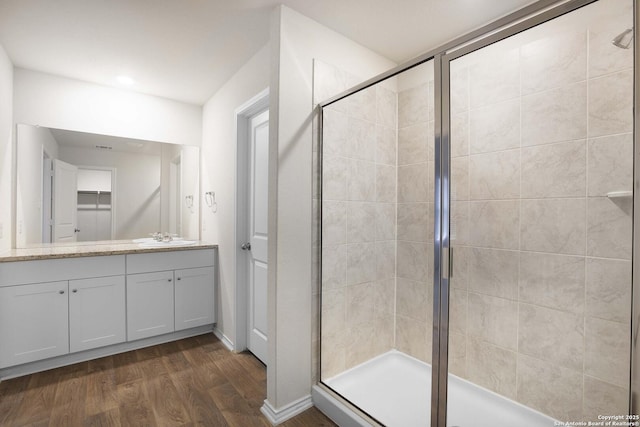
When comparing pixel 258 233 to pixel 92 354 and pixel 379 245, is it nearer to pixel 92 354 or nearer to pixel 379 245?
pixel 379 245

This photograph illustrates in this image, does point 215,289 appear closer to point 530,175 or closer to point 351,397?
point 351,397

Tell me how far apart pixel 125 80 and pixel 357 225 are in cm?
246

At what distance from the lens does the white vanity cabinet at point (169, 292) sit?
2.66 metres

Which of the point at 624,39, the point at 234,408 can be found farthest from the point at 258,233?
the point at 624,39

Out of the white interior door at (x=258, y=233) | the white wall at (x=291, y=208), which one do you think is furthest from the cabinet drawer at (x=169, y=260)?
the white wall at (x=291, y=208)

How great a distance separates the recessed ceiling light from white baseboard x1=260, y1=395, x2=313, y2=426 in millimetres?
2855

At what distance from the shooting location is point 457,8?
1.79 metres

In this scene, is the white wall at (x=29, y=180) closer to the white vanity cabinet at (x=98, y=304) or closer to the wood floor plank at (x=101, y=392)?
the white vanity cabinet at (x=98, y=304)

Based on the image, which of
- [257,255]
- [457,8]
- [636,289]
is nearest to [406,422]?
[636,289]

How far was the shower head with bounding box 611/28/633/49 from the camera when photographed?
1394 mm

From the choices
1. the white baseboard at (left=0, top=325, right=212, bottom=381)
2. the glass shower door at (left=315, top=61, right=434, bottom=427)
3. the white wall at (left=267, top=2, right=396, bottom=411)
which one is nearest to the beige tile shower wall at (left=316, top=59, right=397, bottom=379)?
the glass shower door at (left=315, top=61, right=434, bottom=427)

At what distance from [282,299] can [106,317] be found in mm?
1784

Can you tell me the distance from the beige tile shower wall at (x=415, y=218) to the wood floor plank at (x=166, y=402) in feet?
5.30

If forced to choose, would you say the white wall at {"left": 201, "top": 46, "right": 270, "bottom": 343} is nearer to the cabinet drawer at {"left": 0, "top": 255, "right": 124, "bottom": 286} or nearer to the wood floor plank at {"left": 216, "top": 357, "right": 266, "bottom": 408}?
the wood floor plank at {"left": 216, "top": 357, "right": 266, "bottom": 408}
